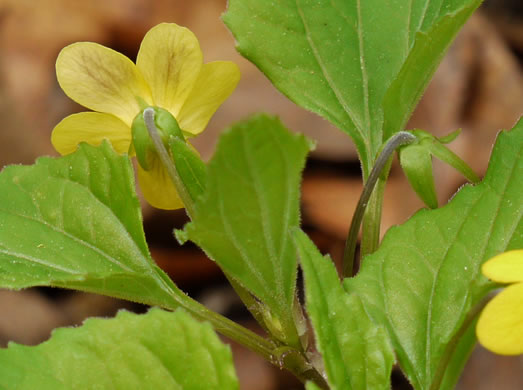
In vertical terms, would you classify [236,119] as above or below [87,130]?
below

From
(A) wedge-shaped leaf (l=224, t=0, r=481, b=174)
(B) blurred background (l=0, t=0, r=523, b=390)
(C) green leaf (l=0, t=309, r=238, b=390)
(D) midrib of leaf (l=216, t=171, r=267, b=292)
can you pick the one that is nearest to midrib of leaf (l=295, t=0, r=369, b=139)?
(A) wedge-shaped leaf (l=224, t=0, r=481, b=174)

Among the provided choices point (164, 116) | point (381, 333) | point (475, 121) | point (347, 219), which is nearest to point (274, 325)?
point (381, 333)

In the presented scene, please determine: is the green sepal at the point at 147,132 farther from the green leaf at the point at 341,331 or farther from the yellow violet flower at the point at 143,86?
the green leaf at the point at 341,331

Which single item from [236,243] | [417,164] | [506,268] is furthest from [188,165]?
[506,268]

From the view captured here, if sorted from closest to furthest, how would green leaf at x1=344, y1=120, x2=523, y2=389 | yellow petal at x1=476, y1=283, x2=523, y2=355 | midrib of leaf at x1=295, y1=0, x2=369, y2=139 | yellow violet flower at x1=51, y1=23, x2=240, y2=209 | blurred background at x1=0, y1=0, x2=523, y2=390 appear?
yellow petal at x1=476, y1=283, x2=523, y2=355 < green leaf at x1=344, y1=120, x2=523, y2=389 < yellow violet flower at x1=51, y1=23, x2=240, y2=209 < midrib of leaf at x1=295, y1=0, x2=369, y2=139 < blurred background at x1=0, y1=0, x2=523, y2=390

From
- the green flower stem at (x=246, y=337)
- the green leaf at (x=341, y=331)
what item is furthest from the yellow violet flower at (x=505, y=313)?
the green flower stem at (x=246, y=337)

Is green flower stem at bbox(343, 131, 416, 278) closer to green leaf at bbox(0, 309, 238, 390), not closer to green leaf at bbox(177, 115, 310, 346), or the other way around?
green leaf at bbox(177, 115, 310, 346)

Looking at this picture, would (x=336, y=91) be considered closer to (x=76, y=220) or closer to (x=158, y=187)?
(x=158, y=187)
